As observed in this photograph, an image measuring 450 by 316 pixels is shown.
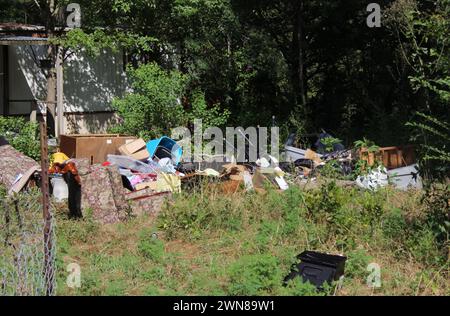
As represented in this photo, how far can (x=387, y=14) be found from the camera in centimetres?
1237

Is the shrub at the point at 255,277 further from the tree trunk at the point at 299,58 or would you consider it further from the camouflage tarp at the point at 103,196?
the tree trunk at the point at 299,58

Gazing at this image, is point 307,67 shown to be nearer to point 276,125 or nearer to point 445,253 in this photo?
point 276,125

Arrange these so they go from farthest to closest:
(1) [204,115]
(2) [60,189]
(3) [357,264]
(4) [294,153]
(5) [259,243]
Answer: (1) [204,115] → (4) [294,153] → (2) [60,189] → (5) [259,243] → (3) [357,264]

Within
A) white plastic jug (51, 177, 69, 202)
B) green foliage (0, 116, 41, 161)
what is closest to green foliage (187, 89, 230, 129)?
green foliage (0, 116, 41, 161)

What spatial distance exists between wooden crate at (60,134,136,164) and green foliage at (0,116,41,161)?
55 centimetres

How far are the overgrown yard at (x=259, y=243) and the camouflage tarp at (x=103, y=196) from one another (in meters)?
0.20

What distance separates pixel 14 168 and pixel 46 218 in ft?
15.3

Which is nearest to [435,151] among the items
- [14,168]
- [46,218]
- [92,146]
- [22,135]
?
[46,218]

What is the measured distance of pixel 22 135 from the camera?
10.4 metres

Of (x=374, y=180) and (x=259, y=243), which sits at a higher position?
(x=374, y=180)

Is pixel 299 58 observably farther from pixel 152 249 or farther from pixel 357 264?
pixel 357 264

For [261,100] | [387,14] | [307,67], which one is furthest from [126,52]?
[387,14]

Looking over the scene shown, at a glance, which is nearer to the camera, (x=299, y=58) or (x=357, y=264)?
(x=357, y=264)

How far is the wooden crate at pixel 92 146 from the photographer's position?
34.4ft
